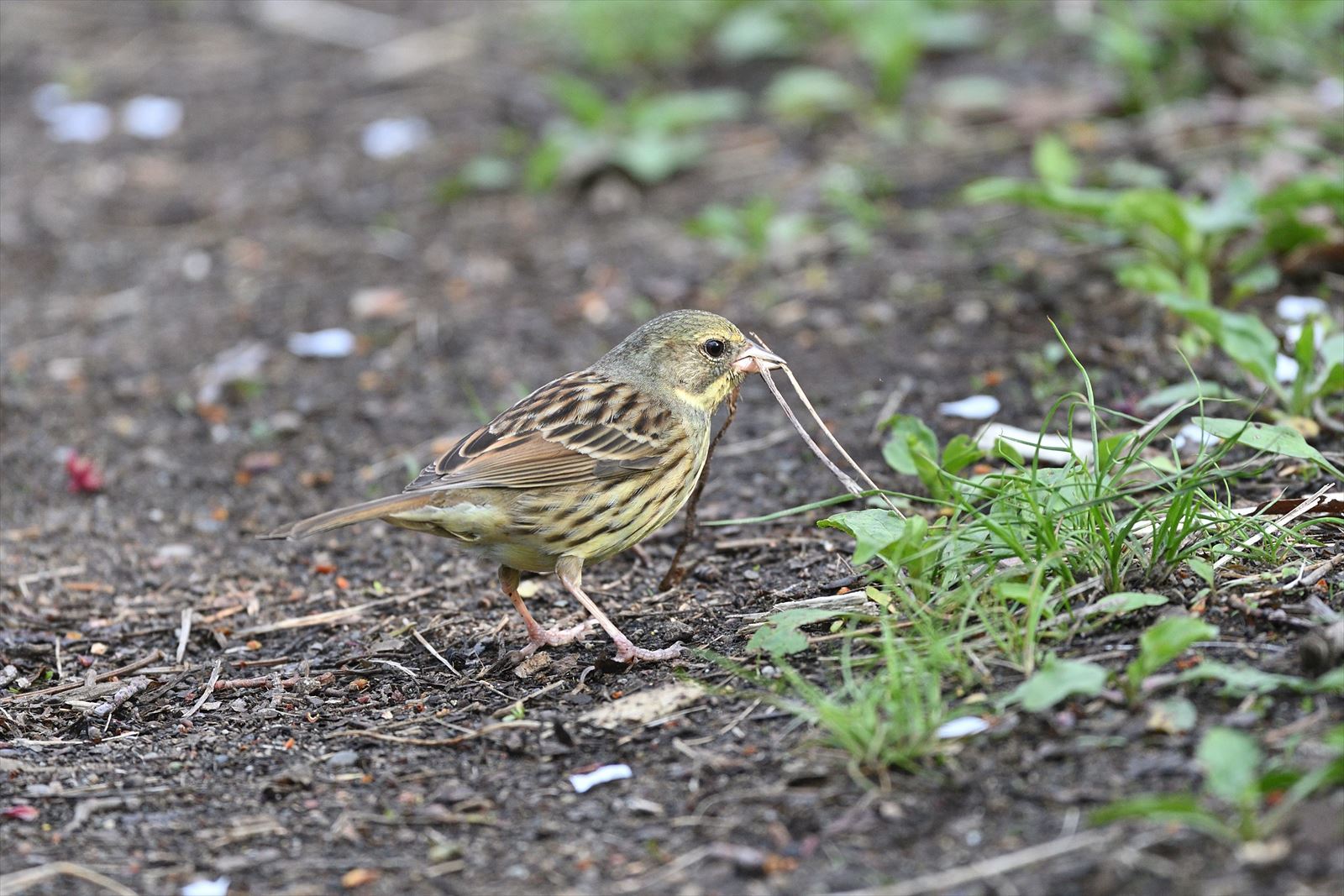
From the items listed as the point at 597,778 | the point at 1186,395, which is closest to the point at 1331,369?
the point at 1186,395

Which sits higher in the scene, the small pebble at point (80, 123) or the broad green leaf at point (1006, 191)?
the broad green leaf at point (1006, 191)

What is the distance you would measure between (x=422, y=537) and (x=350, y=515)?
1.65m

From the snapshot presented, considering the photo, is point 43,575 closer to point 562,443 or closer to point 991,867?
point 562,443

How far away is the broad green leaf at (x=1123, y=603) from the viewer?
381cm

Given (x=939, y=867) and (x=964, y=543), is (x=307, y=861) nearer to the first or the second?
(x=939, y=867)

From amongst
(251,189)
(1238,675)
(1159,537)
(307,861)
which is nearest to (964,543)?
(1159,537)

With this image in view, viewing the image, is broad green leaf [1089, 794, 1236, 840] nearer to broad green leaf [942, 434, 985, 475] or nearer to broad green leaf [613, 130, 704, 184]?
broad green leaf [942, 434, 985, 475]

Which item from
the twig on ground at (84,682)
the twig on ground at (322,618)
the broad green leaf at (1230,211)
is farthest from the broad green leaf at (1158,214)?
the twig on ground at (84,682)

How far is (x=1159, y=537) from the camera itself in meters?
4.02

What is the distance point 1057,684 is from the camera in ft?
11.5

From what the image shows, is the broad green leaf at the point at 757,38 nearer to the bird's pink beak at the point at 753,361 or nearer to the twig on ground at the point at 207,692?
the bird's pink beak at the point at 753,361

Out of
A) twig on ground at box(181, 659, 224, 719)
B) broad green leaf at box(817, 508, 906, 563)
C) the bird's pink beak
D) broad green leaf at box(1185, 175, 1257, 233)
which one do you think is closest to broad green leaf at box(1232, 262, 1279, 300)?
broad green leaf at box(1185, 175, 1257, 233)

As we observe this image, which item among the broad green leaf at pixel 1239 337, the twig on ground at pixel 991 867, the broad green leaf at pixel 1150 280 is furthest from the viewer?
the broad green leaf at pixel 1150 280

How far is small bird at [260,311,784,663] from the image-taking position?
4.67 metres
